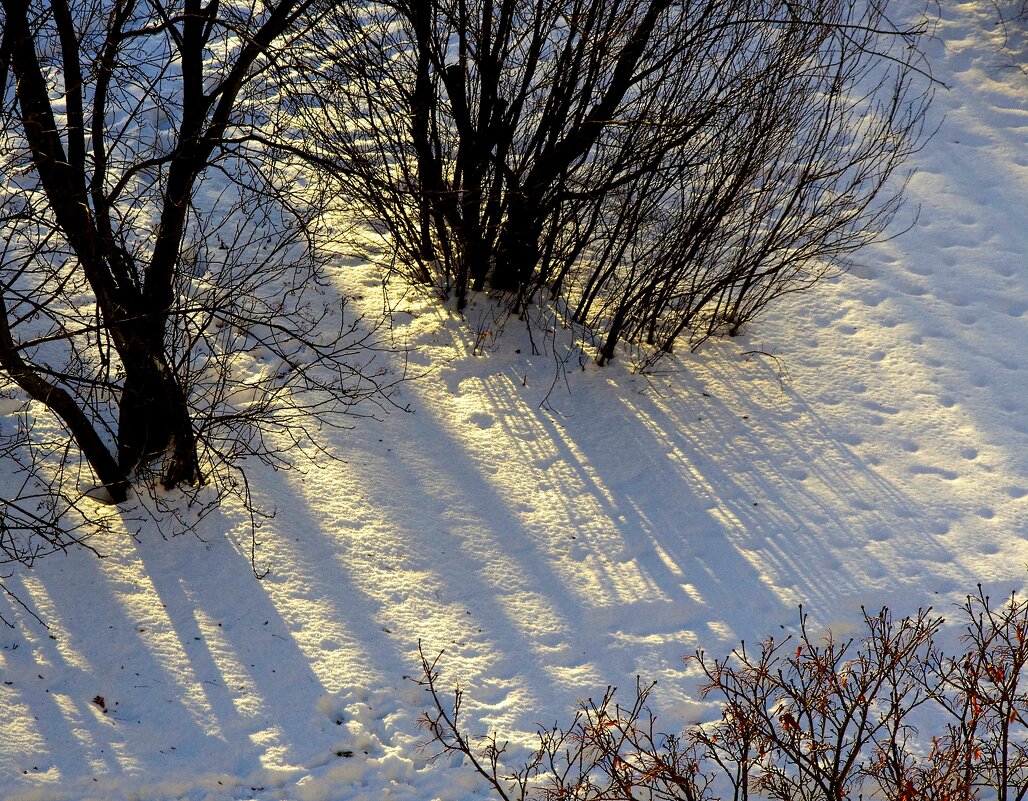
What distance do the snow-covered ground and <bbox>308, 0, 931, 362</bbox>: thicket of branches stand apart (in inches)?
17.1

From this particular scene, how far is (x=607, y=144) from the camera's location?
548 centimetres

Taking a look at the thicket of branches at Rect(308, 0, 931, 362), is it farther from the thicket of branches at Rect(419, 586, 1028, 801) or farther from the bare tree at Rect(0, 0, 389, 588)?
the thicket of branches at Rect(419, 586, 1028, 801)

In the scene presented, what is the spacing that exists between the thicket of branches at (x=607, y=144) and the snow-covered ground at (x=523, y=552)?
43 centimetres

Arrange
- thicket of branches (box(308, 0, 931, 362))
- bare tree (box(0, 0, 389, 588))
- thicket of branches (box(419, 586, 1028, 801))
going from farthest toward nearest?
1. thicket of branches (box(308, 0, 931, 362))
2. bare tree (box(0, 0, 389, 588))
3. thicket of branches (box(419, 586, 1028, 801))

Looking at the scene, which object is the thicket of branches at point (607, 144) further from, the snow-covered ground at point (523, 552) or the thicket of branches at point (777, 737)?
the thicket of branches at point (777, 737)

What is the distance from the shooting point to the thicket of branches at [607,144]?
205 inches

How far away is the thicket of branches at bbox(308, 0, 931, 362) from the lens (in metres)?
5.21

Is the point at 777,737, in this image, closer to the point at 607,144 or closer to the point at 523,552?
the point at 523,552

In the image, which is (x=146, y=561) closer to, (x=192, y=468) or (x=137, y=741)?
(x=192, y=468)

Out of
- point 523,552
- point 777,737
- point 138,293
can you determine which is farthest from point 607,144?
point 777,737

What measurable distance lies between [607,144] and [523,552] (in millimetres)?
2534

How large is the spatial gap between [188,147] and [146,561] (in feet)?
6.67

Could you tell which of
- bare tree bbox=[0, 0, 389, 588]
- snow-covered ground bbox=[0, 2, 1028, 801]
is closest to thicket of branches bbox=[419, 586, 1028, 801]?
snow-covered ground bbox=[0, 2, 1028, 801]

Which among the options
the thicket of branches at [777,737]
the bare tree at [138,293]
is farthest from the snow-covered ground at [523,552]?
the bare tree at [138,293]
